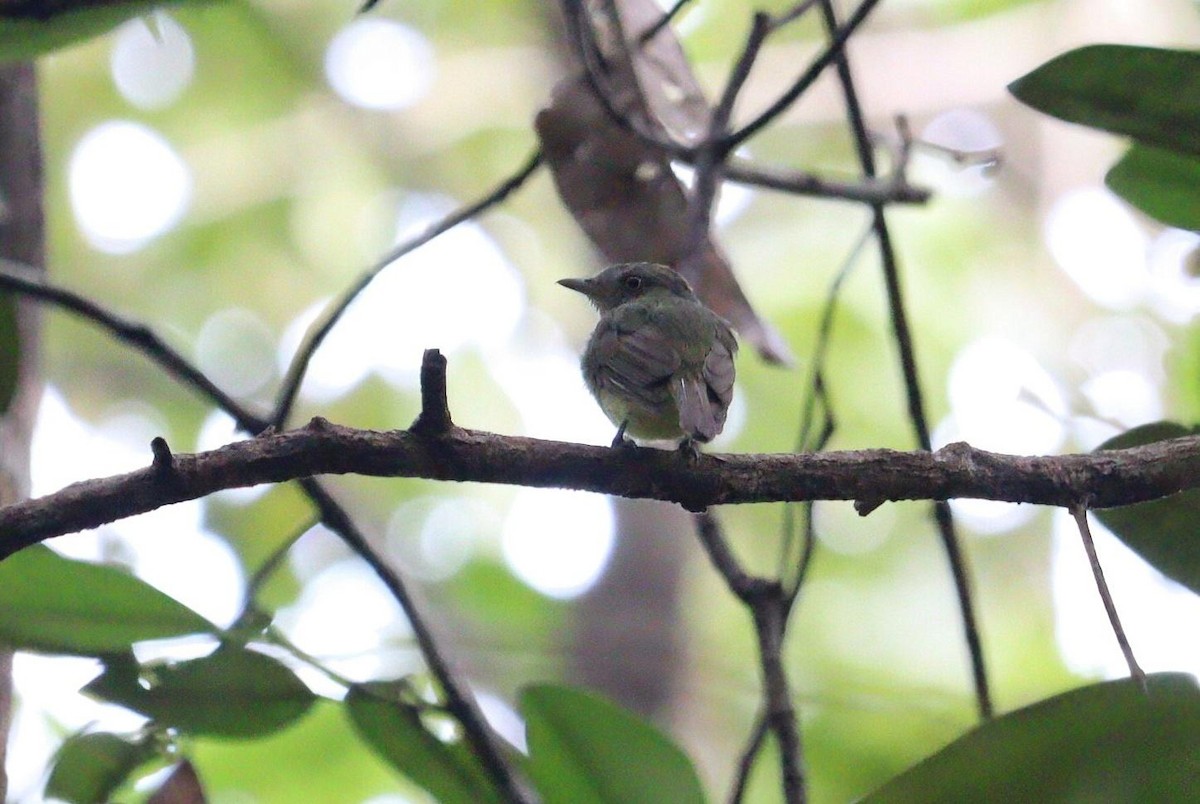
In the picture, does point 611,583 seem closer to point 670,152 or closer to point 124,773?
point 670,152

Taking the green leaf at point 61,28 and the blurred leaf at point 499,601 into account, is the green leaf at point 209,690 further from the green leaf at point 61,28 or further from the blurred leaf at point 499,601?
the blurred leaf at point 499,601

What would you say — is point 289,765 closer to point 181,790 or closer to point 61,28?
point 181,790

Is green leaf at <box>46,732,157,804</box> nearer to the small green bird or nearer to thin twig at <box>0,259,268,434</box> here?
thin twig at <box>0,259,268,434</box>

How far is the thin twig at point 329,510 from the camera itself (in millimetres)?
2482

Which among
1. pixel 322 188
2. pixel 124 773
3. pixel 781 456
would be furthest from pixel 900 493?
pixel 322 188

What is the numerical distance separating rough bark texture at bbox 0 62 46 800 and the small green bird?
1.38 m

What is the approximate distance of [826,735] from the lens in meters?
4.07

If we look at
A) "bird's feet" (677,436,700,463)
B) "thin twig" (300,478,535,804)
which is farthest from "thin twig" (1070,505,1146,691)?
"thin twig" (300,478,535,804)

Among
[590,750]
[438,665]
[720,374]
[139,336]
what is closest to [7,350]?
[139,336]

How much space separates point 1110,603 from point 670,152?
67.9 inches

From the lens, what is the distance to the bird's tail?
2.75 meters

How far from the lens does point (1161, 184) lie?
2.55m

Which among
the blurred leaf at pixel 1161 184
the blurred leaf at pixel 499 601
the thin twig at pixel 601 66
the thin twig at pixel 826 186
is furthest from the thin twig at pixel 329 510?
the blurred leaf at pixel 499 601

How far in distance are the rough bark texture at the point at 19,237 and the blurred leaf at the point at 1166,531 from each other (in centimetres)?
227
